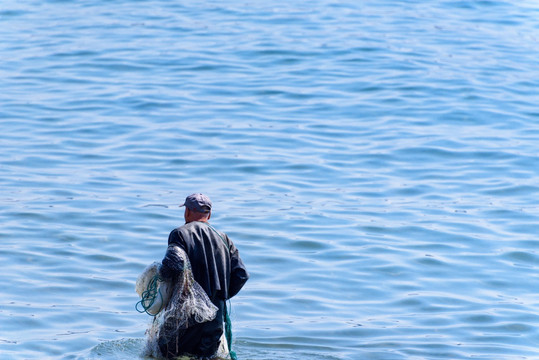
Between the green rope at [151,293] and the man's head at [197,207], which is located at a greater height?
the man's head at [197,207]

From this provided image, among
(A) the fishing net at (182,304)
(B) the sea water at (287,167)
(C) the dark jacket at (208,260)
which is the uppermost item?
(C) the dark jacket at (208,260)

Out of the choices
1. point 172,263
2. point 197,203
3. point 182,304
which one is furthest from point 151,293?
point 197,203

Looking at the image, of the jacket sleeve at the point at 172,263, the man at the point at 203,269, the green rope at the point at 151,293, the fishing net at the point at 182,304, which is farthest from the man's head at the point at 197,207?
the green rope at the point at 151,293

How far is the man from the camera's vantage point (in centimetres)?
898

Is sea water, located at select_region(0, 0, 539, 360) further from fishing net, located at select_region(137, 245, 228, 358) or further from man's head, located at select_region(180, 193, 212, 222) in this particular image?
man's head, located at select_region(180, 193, 212, 222)

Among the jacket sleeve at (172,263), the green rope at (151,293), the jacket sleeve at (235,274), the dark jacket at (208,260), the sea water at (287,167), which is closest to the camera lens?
the jacket sleeve at (172,263)

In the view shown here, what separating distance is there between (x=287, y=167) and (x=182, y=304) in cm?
917

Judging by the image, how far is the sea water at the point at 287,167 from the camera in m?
11.9

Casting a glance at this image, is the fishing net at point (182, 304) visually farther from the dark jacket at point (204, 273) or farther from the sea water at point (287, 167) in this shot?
the sea water at point (287, 167)

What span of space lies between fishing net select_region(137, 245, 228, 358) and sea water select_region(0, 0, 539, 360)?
1.41 meters

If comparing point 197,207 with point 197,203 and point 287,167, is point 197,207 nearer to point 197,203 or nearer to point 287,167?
point 197,203

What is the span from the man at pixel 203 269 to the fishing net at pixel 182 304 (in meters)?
0.04

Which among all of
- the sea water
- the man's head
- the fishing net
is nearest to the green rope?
the fishing net

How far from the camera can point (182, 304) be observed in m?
9.02
